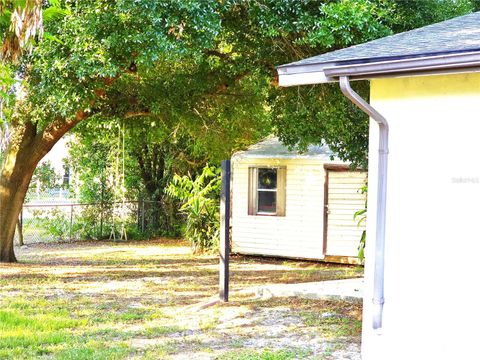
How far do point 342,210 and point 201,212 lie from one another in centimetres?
354

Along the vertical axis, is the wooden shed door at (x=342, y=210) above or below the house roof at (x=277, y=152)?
below

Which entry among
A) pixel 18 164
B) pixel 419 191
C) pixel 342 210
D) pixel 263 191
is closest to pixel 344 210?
pixel 342 210

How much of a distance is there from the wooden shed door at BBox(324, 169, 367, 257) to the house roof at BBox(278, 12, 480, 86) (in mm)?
9055

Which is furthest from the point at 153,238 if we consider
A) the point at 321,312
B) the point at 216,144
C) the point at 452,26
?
the point at 452,26

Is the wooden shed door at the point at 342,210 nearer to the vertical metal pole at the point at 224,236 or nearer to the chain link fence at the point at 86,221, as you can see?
the vertical metal pole at the point at 224,236

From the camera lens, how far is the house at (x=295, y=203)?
15.3 m

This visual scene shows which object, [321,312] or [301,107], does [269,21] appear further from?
[321,312]

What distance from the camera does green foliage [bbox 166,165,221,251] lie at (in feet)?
53.8

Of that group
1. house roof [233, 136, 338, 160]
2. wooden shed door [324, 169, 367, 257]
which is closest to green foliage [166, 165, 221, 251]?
house roof [233, 136, 338, 160]

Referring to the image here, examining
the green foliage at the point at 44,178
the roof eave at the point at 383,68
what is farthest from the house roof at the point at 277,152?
the roof eave at the point at 383,68

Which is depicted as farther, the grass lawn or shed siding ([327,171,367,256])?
shed siding ([327,171,367,256])

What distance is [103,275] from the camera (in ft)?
42.8

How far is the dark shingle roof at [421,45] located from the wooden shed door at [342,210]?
878cm

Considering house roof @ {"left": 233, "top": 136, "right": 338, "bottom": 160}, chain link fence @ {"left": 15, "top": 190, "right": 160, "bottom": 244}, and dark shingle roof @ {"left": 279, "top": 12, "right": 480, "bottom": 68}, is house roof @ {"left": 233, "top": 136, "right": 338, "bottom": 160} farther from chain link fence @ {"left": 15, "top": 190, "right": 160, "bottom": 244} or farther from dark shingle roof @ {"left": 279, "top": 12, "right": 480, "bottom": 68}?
dark shingle roof @ {"left": 279, "top": 12, "right": 480, "bottom": 68}
